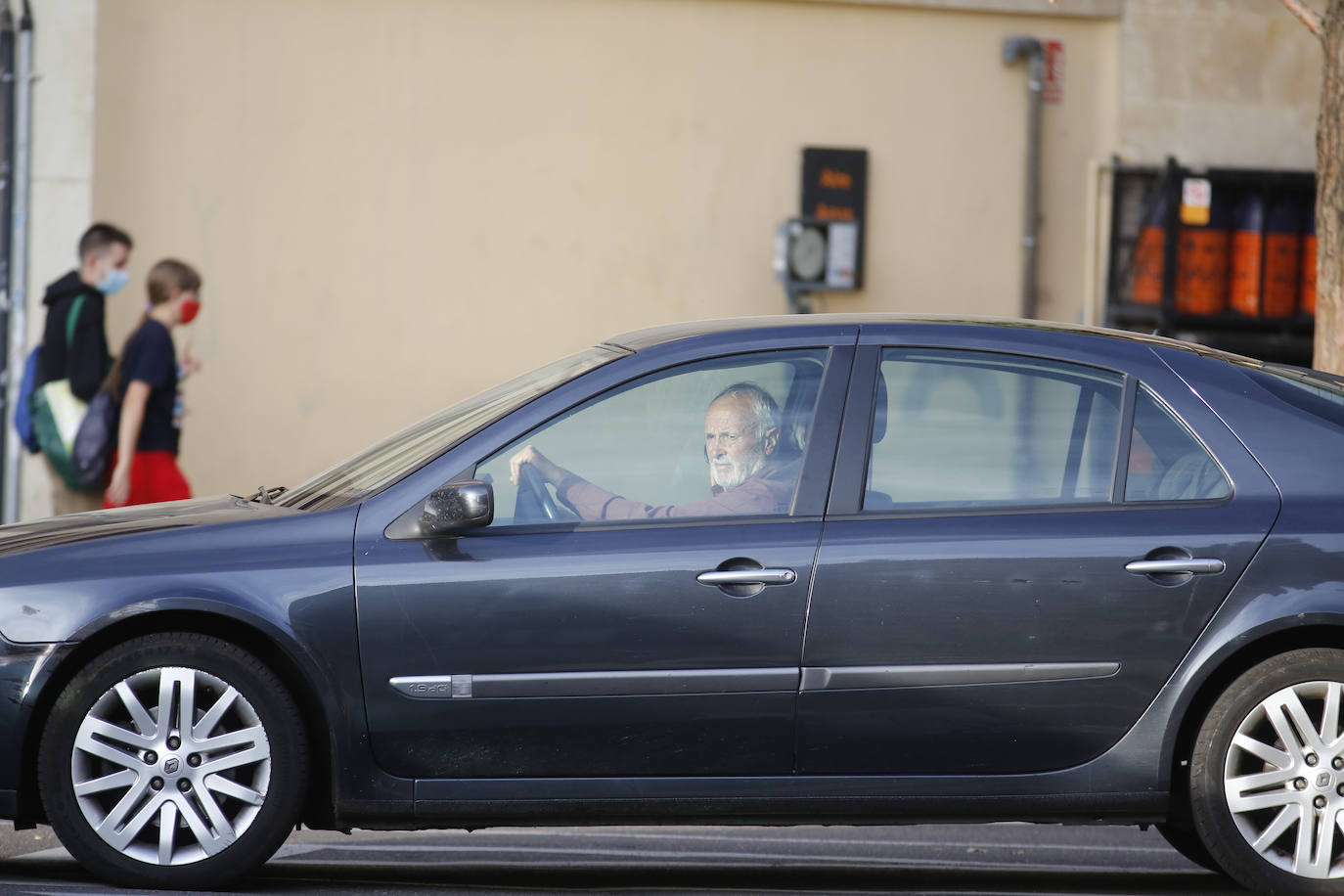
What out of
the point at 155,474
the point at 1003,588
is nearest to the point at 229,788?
the point at 1003,588

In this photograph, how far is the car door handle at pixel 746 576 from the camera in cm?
454

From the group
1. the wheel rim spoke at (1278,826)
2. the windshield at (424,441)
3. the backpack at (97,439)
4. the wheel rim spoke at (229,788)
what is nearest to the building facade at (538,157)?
the backpack at (97,439)

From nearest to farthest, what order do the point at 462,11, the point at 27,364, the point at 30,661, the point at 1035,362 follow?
the point at 30,661 → the point at 1035,362 → the point at 27,364 → the point at 462,11

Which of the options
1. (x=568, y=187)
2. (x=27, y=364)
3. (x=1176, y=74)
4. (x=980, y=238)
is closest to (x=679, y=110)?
(x=568, y=187)

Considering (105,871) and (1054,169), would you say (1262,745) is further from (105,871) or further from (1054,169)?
(1054,169)

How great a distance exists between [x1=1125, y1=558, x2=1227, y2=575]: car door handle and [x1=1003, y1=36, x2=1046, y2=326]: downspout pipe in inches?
294

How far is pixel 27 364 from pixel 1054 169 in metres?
6.52

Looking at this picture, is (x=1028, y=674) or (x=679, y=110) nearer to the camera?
(x=1028, y=674)

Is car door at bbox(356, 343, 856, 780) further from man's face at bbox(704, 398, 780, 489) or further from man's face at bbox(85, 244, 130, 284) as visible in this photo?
man's face at bbox(85, 244, 130, 284)

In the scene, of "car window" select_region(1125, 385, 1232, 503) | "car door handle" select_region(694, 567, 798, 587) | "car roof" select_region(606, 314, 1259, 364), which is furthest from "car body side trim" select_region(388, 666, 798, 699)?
"car window" select_region(1125, 385, 1232, 503)

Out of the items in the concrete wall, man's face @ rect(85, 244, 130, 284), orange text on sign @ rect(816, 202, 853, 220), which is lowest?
man's face @ rect(85, 244, 130, 284)

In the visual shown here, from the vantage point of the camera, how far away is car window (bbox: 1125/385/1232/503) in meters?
4.73

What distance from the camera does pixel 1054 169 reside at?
1203 centimetres

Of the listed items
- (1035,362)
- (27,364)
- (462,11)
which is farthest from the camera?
(462,11)
